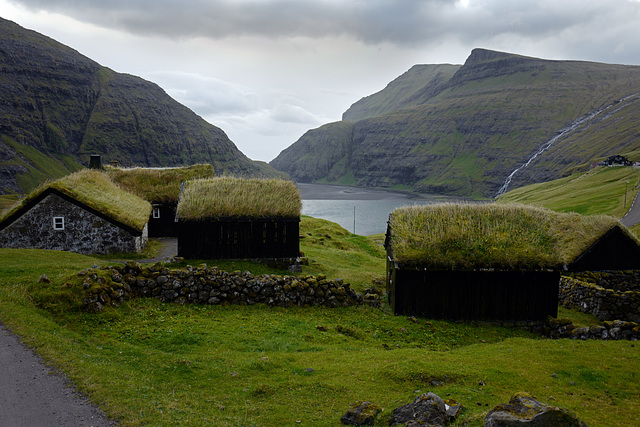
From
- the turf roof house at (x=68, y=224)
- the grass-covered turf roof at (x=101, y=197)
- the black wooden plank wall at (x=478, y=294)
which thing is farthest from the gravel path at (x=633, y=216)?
the turf roof house at (x=68, y=224)

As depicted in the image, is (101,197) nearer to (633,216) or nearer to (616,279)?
(616,279)

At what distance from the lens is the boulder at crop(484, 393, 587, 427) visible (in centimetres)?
739

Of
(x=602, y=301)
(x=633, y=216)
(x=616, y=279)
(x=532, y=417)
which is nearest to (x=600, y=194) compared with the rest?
(x=633, y=216)

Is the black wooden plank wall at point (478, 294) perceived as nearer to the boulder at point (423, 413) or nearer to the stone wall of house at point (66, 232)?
the boulder at point (423, 413)

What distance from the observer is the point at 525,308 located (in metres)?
21.5

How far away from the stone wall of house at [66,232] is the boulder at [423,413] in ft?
93.2

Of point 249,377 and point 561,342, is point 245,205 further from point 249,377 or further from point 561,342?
point 561,342

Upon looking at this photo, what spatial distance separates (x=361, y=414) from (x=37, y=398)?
313 inches

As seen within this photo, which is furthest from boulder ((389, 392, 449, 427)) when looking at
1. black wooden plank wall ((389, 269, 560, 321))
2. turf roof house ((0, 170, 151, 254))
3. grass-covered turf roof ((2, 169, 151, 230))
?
grass-covered turf roof ((2, 169, 151, 230))

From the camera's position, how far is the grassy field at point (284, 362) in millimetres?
10234

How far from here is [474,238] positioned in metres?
22.2

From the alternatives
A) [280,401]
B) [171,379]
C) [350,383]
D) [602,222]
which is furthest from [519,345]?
[602,222]

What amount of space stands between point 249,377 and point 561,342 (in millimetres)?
13435

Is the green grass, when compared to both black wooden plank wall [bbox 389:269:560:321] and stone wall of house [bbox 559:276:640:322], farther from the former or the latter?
black wooden plank wall [bbox 389:269:560:321]
